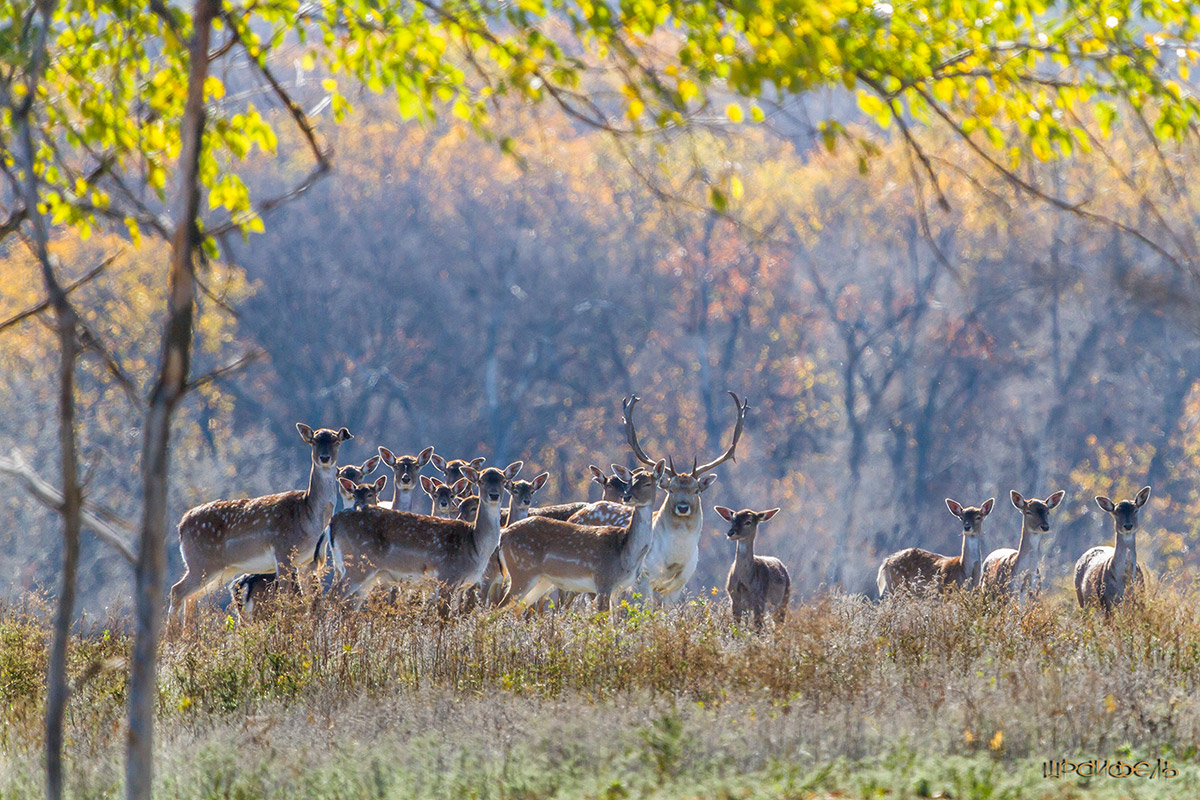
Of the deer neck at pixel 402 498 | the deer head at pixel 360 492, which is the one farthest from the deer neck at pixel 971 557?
the deer neck at pixel 402 498

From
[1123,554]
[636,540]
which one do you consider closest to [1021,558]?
[1123,554]

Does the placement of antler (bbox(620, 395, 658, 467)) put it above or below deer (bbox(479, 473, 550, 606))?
above

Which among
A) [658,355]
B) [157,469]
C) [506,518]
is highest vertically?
[658,355]

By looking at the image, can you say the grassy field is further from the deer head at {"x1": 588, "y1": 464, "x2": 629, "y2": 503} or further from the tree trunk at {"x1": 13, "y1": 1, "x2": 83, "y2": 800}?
the deer head at {"x1": 588, "y1": 464, "x2": 629, "y2": 503}

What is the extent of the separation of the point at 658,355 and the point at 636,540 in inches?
946

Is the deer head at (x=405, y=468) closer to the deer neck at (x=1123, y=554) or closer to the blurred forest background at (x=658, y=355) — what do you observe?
the deer neck at (x=1123, y=554)

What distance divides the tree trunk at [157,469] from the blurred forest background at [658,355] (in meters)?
26.9

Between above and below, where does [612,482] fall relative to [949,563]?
above

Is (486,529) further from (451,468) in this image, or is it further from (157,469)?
(157,469)

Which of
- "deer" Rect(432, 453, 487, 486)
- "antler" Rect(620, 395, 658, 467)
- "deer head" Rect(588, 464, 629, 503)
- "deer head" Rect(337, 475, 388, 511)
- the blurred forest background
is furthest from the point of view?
the blurred forest background

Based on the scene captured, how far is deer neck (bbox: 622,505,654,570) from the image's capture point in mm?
12898

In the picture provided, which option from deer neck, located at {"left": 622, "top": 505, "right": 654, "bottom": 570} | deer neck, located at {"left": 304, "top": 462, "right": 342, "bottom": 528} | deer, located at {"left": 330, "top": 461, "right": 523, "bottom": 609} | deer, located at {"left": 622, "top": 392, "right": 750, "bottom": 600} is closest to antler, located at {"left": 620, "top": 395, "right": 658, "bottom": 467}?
deer, located at {"left": 622, "top": 392, "right": 750, "bottom": 600}

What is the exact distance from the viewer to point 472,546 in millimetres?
12500

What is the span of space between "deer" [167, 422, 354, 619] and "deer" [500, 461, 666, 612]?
178 centimetres
